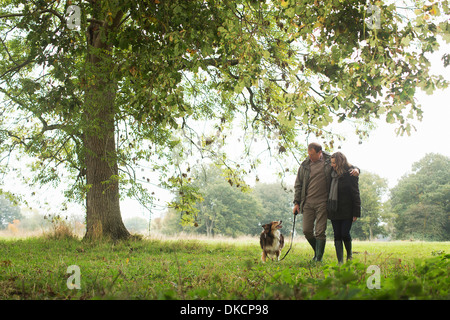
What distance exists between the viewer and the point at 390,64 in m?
5.50

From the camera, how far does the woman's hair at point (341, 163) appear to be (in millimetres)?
6910

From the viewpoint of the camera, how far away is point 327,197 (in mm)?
A: 7348

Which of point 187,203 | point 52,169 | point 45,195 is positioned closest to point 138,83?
point 187,203

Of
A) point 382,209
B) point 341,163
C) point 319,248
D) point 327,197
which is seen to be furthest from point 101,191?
point 382,209

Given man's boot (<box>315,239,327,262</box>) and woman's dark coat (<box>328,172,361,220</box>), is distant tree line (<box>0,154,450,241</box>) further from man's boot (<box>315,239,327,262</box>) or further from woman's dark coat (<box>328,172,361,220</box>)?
woman's dark coat (<box>328,172,361,220</box>)

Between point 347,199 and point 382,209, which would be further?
point 382,209

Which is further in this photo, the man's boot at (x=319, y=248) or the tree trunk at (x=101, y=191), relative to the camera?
the tree trunk at (x=101, y=191)

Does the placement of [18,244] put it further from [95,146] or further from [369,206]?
[369,206]

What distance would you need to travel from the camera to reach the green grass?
2.57m

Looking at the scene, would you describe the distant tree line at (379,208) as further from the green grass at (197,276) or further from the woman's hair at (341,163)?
the woman's hair at (341,163)

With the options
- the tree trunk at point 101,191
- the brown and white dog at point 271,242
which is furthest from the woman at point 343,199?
the tree trunk at point 101,191

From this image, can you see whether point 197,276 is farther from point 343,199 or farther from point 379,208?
point 379,208

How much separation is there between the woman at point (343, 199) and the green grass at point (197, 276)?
0.75m

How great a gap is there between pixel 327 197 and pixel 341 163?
82 cm
